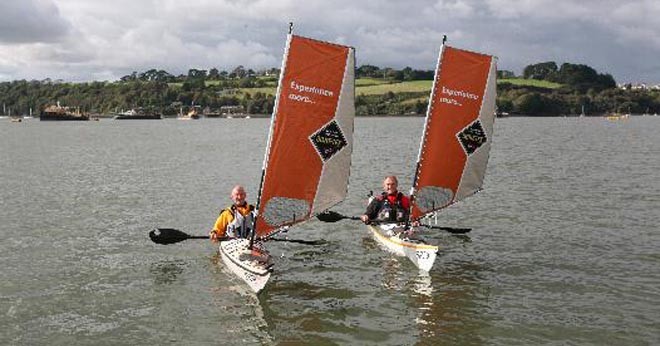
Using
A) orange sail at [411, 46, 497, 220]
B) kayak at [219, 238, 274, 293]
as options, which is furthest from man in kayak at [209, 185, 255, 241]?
orange sail at [411, 46, 497, 220]

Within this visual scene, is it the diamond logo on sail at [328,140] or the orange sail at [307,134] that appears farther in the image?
the diamond logo on sail at [328,140]

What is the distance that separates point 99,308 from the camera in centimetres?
1928

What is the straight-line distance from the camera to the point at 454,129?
24484 mm

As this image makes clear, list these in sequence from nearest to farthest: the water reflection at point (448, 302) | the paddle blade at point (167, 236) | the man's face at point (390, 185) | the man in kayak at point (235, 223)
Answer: the water reflection at point (448, 302)
the man in kayak at point (235, 223)
the paddle blade at point (167, 236)
the man's face at point (390, 185)

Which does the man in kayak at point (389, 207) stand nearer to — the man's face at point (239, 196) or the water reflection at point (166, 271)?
the man's face at point (239, 196)

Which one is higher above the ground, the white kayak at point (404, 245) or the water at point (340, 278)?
the white kayak at point (404, 245)

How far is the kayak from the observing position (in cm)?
1905

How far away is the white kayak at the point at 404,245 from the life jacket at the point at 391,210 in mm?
359

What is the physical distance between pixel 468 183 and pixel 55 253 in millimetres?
16680

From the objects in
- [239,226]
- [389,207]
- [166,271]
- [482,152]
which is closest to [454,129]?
[482,152]

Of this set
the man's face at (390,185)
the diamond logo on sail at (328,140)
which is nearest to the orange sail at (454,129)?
the man's face at (390,185)

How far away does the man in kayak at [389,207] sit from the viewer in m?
25.2

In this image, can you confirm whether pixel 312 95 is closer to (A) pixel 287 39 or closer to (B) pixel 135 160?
(A) pixel 287 39

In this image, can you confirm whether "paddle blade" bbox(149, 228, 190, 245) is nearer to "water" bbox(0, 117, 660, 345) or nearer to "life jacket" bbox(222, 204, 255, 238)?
"water" bbox(0, 117, 660, 345)
